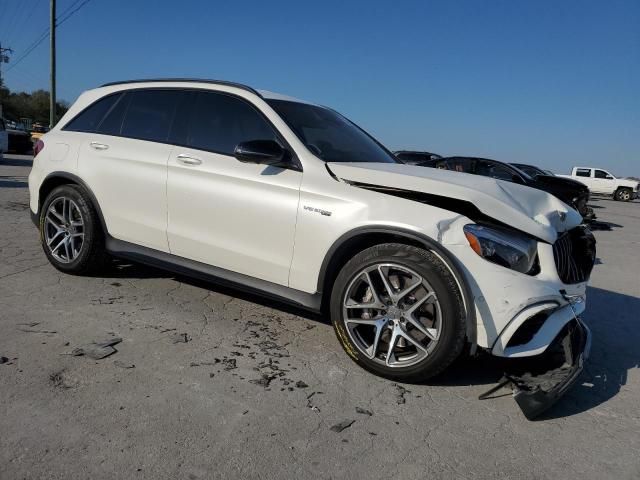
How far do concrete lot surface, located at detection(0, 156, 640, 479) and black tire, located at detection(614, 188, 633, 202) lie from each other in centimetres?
3108

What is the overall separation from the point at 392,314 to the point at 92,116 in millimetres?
3391

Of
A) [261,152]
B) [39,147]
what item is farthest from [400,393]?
[39,147]

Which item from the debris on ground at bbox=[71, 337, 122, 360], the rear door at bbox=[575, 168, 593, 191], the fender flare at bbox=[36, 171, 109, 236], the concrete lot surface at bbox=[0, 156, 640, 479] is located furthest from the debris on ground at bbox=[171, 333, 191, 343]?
the rear door at bbox=[575, 168, 593, 191]

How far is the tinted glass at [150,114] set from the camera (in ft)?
13.8

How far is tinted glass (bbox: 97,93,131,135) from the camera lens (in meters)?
4.49

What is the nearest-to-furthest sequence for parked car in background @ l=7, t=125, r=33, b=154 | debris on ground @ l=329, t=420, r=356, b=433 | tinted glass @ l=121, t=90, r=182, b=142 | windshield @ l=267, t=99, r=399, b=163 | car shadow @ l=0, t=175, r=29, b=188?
debris on ground @ l=329, t=420, r=356, b=433, windshield @ l=267, t=99, r=399, b=163, tinted glass @ l=121, t=90, r=182, b=142, car shadow @ l=0, t=175, r=29, b=188, parked car in background @ l=7, t=125, r=33, b=154

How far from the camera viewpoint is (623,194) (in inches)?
1216

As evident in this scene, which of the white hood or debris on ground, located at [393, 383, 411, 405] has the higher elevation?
the white hood

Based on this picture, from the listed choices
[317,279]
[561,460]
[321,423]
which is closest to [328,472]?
[321,423]

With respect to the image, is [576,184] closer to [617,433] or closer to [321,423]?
[617,433]

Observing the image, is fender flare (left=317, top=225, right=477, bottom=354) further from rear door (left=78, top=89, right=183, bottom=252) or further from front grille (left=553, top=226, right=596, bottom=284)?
rear door (left=78, top=89, right=183, bottom=252)

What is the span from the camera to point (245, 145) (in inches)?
135

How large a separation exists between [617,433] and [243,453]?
6.52ft

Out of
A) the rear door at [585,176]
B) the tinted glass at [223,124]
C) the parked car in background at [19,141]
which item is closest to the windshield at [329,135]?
the tinted glass at [223,124]
